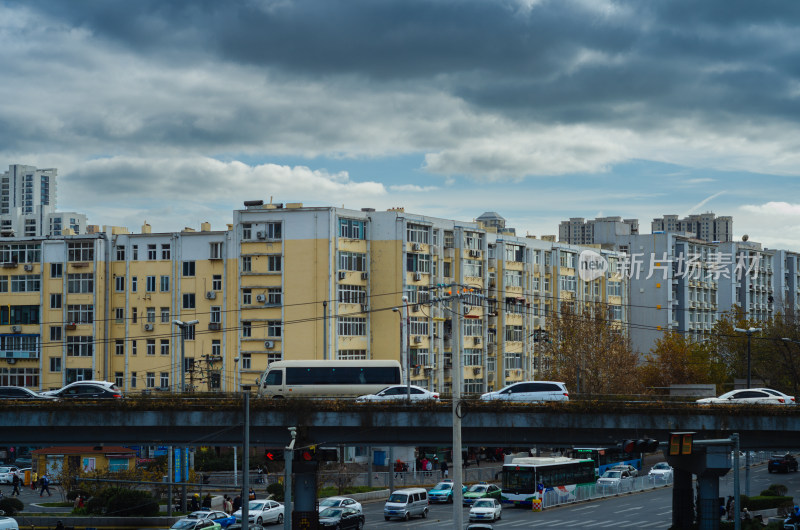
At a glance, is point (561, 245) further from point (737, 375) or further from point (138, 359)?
point (138, 359)

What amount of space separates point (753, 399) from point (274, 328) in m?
47.7

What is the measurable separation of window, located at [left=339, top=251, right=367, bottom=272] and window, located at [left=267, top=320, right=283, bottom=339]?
7107 millimetres

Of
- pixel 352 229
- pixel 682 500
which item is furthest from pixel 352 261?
pixel 682 500

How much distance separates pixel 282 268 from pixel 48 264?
2345cm

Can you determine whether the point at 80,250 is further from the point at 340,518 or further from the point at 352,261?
the point at 340,518

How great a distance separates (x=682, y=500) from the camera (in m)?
53.6

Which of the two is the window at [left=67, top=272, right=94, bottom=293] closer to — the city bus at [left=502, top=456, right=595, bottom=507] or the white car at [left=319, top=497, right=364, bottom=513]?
the city bus at [left=502, top=456, right=595, bottom=507]

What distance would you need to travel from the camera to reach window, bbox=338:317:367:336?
304ft

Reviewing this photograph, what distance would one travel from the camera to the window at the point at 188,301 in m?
97.2

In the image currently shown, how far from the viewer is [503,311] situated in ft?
361

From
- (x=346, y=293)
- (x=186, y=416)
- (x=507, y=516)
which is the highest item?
(x=346, y=293)

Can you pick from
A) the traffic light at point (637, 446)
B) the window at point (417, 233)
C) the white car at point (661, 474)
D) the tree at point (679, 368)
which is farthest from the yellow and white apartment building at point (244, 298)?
the traffic light at point (637, 446)

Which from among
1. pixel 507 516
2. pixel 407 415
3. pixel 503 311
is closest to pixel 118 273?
pixel 503 311

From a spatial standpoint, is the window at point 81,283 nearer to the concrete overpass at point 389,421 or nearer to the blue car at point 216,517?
the blue car at point 216,517
